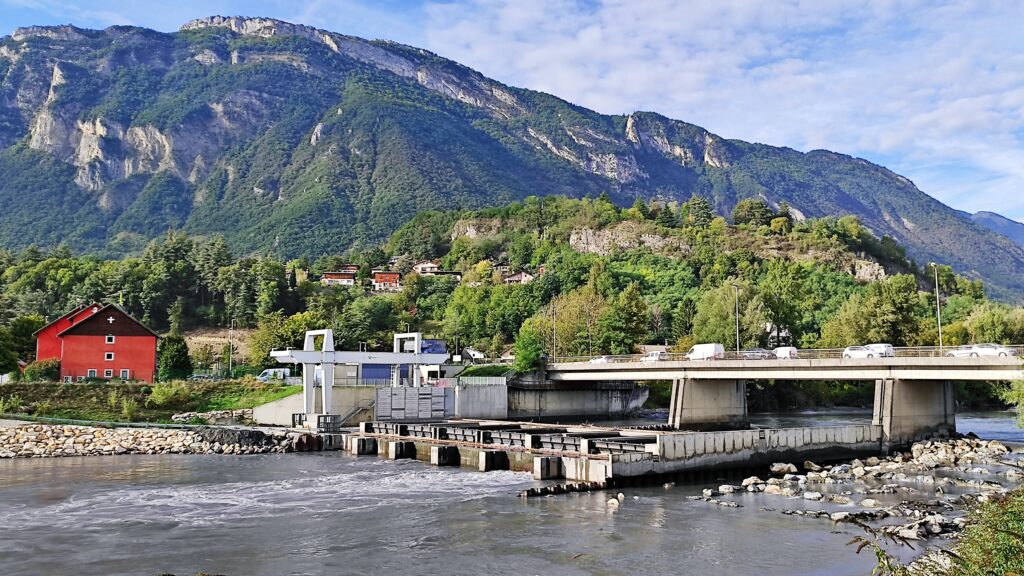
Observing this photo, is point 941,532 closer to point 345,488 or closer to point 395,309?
point 345,488

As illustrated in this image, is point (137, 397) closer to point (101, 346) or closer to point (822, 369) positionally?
point (101, 346)

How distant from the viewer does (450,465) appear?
47.5m

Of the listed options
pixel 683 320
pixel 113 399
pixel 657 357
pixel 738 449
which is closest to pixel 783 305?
pixel 683 320

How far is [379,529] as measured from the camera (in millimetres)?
29984

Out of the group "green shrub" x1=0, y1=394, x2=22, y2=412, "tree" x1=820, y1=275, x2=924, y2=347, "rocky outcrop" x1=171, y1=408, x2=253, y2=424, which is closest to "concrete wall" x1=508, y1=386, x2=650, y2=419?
"tree" x1=820, y1=275, x2=924, y2=347

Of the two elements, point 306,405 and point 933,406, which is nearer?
point 933,406

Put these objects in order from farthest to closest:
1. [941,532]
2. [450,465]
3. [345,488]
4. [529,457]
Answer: [450,465] → [529,457] → [345,488] → [941,532]

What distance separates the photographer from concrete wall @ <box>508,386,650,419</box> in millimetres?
79625

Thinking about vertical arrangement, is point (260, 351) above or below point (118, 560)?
above

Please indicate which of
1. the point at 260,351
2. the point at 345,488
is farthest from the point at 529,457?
the point at 260,351

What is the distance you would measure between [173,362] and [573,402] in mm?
39617

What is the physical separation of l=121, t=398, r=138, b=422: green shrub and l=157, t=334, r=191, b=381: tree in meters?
12.0

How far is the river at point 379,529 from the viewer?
983 inches

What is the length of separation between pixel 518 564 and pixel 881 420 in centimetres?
3268
